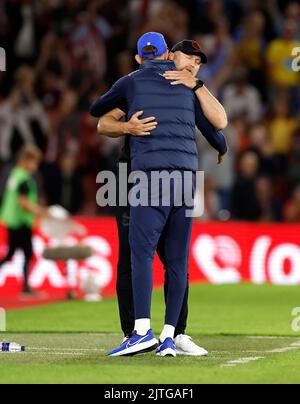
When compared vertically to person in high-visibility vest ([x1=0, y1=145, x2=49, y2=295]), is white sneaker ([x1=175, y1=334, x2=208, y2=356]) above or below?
below

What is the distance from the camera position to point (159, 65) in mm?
10180

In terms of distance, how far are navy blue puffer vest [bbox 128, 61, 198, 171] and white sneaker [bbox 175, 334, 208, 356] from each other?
141 cm

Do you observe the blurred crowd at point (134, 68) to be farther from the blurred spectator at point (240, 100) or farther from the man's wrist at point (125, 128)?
the man's wrist at point (125, 128)

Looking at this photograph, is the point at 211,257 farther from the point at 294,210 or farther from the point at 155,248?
the point at 155,248

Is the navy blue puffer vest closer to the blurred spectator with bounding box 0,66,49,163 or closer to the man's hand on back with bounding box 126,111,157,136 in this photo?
the man's hand on back with bounding box 126,111,157,136

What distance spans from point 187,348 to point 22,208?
9263 millimetres

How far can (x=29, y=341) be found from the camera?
11648 millimetres

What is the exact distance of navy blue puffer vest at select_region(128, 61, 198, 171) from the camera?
998cm

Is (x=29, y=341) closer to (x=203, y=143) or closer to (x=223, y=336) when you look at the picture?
(x=223, y=336)

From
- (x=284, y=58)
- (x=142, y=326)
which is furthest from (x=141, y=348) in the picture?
(x=284, y=58)

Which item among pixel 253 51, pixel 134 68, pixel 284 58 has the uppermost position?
pixel 253 51

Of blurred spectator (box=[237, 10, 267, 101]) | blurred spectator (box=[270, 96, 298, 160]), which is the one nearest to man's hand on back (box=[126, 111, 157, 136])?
blurred spectator (box=[270, 96, 298, 160])
